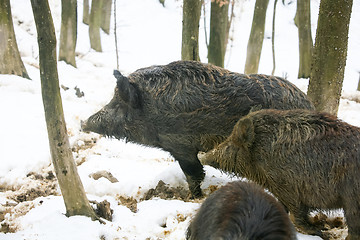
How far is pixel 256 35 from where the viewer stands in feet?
58.2

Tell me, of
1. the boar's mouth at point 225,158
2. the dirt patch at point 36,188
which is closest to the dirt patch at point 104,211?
the boar's mouth at point 225,158

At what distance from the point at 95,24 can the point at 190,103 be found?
769 inches

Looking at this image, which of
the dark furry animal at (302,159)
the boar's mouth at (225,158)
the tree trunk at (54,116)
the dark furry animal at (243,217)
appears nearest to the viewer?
the dark furry animal at (243,217)

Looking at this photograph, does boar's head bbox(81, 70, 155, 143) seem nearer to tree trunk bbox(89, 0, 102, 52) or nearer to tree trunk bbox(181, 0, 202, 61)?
tree trunk bbox(181, 0, 202, 61)

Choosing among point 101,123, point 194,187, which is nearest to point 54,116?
point 101,123

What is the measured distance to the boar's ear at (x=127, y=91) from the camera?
5.94 metres

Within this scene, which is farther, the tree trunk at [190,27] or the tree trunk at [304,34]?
the tree trunk at [304,34]

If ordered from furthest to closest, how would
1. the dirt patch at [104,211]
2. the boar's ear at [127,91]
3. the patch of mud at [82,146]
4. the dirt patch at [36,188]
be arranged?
the patch of mud at [82,146]
the dirt patch at [36,188]
the boar's ear at [127,91]
the dirt patch at [104,211]

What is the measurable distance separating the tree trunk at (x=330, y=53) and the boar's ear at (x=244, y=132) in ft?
7.85

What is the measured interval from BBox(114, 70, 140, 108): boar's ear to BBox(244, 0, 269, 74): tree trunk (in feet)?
41.4

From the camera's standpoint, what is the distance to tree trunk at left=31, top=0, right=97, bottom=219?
15.5 ft

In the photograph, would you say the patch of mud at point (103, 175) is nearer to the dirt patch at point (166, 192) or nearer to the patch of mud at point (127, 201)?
the patch of mud at point (127, 201)

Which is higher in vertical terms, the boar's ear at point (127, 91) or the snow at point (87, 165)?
the boar's ear at point (127, 91)

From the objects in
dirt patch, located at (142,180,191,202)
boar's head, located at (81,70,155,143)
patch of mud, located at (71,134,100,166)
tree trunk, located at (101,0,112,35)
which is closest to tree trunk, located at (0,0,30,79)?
patch of mud, located at (71,134,100,166)
